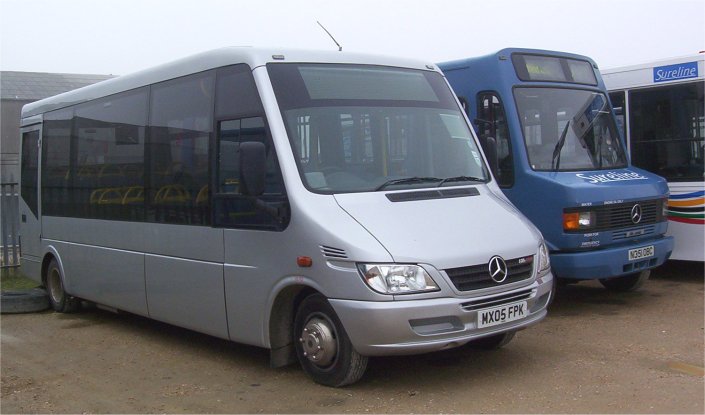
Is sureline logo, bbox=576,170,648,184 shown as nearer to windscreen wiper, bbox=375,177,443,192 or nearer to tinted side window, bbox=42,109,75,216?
windscreen wiper, bbox=375,177,443,192

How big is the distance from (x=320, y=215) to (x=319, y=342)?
100 centimetres

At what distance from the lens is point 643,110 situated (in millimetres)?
11523

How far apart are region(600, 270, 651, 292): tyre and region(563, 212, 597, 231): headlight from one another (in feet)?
5.85

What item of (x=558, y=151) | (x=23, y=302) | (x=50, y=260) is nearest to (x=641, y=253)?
(x=558, y=151)

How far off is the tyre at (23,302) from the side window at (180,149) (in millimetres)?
3760

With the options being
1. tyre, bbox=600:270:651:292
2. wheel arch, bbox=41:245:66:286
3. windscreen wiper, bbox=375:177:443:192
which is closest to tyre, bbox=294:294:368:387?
Answer: windscreen wiper, bbox=375:177:443:192

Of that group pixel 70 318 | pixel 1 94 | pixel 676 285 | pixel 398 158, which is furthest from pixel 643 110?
pixel 1 94

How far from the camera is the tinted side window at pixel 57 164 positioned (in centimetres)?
1062

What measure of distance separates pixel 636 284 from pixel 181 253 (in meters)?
5.93

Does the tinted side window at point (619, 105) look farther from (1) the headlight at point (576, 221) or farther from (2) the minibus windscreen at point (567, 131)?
(1) the headlight at point (576, 221)

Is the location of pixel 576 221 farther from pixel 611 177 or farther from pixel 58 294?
pixel 58 294

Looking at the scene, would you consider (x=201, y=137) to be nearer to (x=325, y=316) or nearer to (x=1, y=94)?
(x=325, y=316)

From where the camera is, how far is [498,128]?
9.60 m

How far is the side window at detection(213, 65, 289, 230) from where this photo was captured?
261 inches
